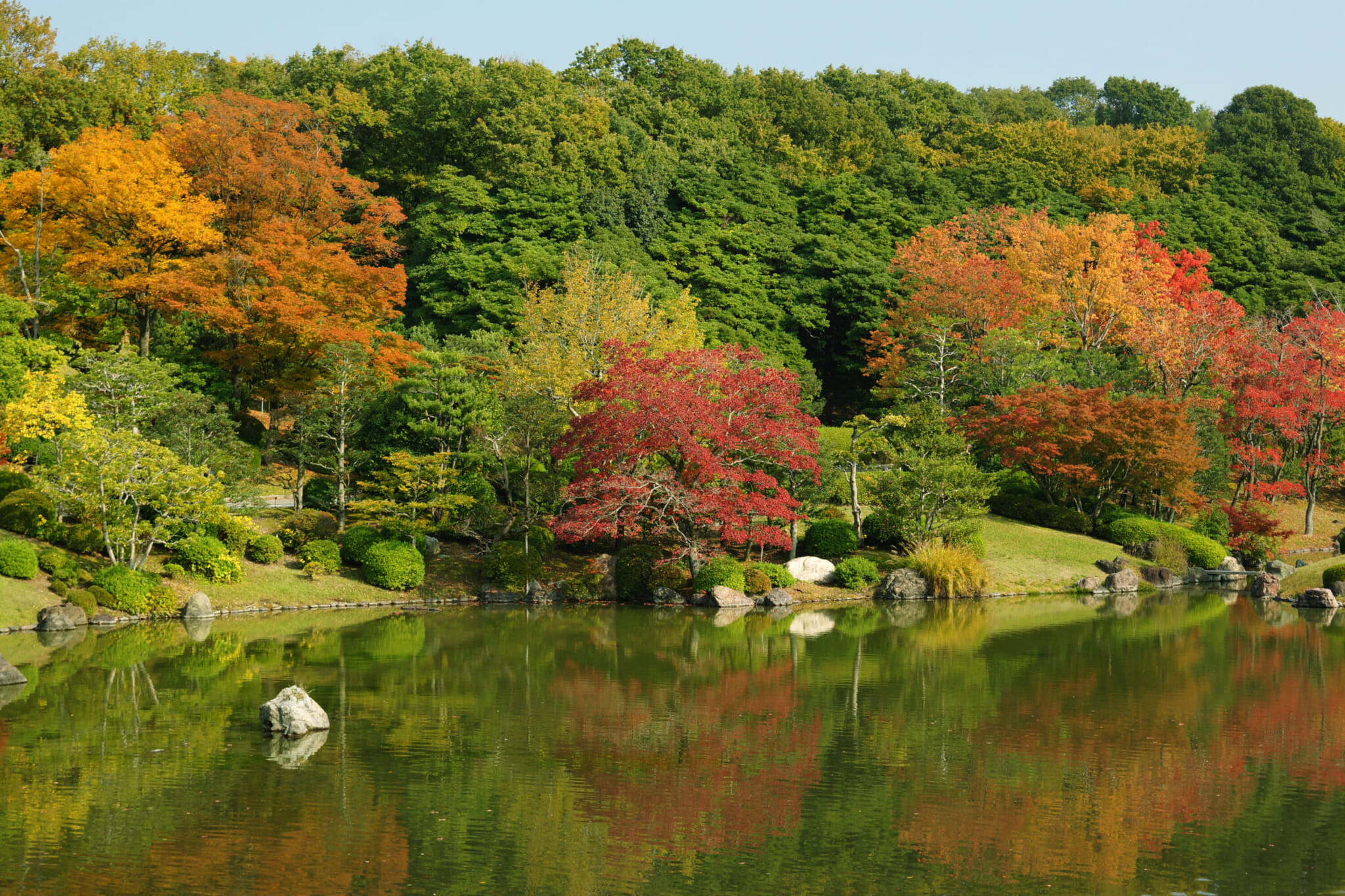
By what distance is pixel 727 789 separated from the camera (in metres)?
12.2

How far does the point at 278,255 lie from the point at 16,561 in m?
14.9

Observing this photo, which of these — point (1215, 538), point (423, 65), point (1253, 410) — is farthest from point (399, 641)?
point (423, 65)

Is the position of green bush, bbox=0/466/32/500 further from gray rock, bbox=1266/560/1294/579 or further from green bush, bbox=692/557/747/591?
gray rock, bbox=1266/560/1294/579

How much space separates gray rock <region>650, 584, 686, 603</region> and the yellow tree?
559 cm

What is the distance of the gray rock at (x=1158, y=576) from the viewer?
104ft

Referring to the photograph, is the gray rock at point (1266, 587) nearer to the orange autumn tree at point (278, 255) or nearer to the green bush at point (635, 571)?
the green bush at point (635, 571)

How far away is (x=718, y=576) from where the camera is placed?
27250mm

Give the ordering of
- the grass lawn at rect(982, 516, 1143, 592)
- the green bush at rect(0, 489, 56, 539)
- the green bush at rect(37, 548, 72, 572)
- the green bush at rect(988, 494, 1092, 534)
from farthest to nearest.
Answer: the green bush at rect(988, 494, 1092, 534) < the grass lawn at rect(982, 516, 1143, 592) < the green bush at rect(0, 489, 56, 539) < the green bush at rect(37, 548, 72, 572)

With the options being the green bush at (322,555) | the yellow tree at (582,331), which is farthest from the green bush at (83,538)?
the yellow tree at (582,331)

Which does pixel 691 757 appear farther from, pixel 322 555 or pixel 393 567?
pixel 322 555

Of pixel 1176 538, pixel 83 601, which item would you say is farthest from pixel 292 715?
pixel 1176 538

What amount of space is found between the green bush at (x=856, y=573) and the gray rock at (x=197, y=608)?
1460 centimetres

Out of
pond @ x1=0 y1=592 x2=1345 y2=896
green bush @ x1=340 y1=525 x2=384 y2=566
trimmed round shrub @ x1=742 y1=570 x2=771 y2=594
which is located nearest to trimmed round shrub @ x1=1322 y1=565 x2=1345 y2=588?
pond @ x1=0 y1=592 x2=1345 y2=896

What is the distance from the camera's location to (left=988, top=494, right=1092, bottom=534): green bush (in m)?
34.1
